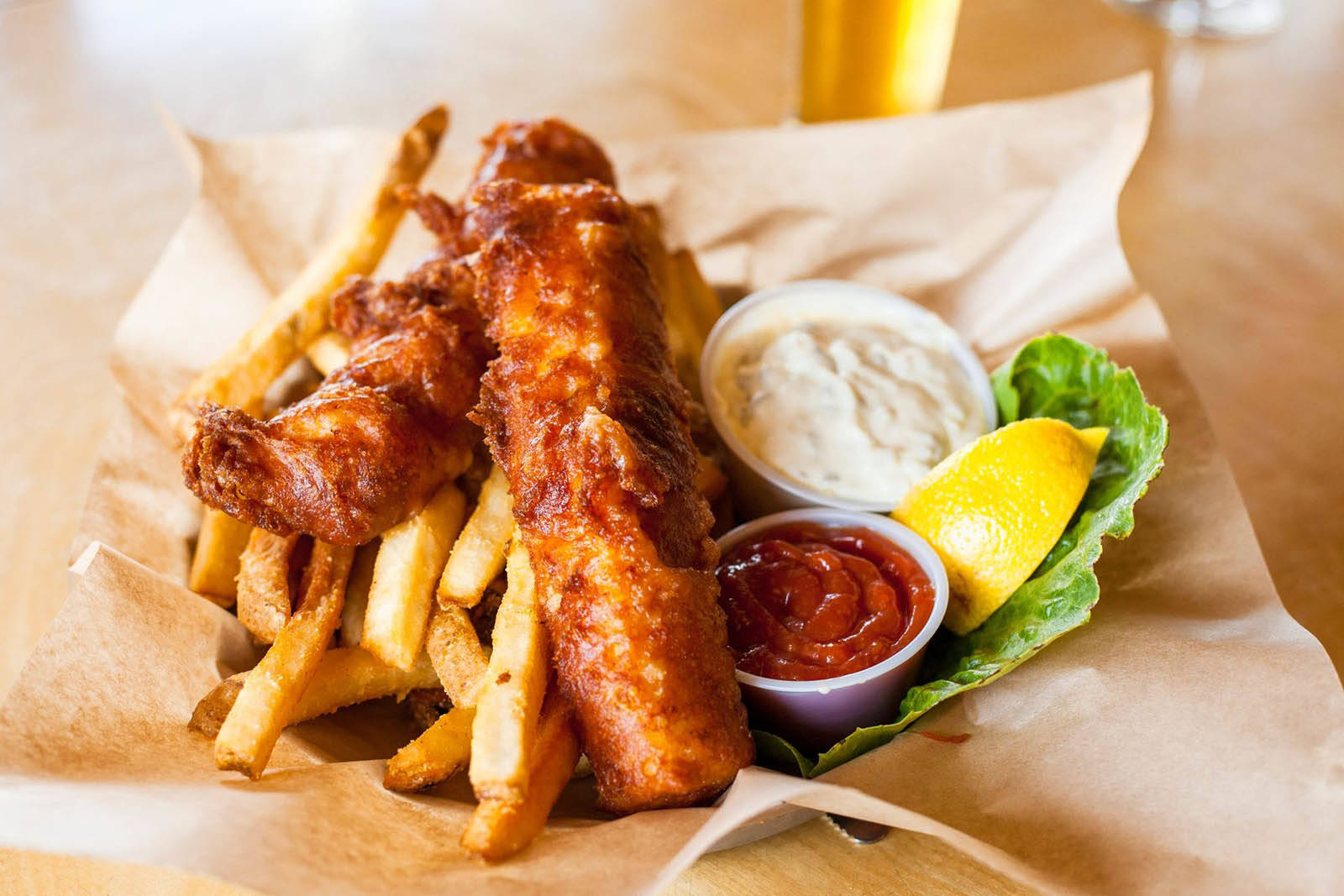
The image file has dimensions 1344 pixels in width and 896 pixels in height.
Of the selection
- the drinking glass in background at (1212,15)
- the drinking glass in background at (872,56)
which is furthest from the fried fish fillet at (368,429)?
the drinking glass in background at (1212,15)

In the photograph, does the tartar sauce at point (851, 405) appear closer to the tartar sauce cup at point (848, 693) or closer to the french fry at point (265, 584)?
the tartar sauce cup at point (848, 693)

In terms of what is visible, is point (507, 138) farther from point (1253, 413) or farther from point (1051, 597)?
point (1253, 413)

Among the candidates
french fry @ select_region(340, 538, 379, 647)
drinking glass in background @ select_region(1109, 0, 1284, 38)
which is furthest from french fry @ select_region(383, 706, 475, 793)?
→ drinking glass in background @ select_region(1109, 0, 1284, 38)

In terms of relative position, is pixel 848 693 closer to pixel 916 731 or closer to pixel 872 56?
pixel 916 731

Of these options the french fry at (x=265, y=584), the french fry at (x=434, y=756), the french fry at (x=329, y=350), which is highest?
the french fry at (x=329, y=350)

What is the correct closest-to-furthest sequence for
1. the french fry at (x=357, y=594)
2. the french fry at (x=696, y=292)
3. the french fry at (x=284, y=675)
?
the french fry at (x=284, y=675), the french fry at (x=357, y=594), the french fry at (x=696, y=292)

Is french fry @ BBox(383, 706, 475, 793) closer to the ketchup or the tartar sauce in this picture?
the ketchup

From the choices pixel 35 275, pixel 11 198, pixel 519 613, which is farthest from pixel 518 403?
pixel 11 198
